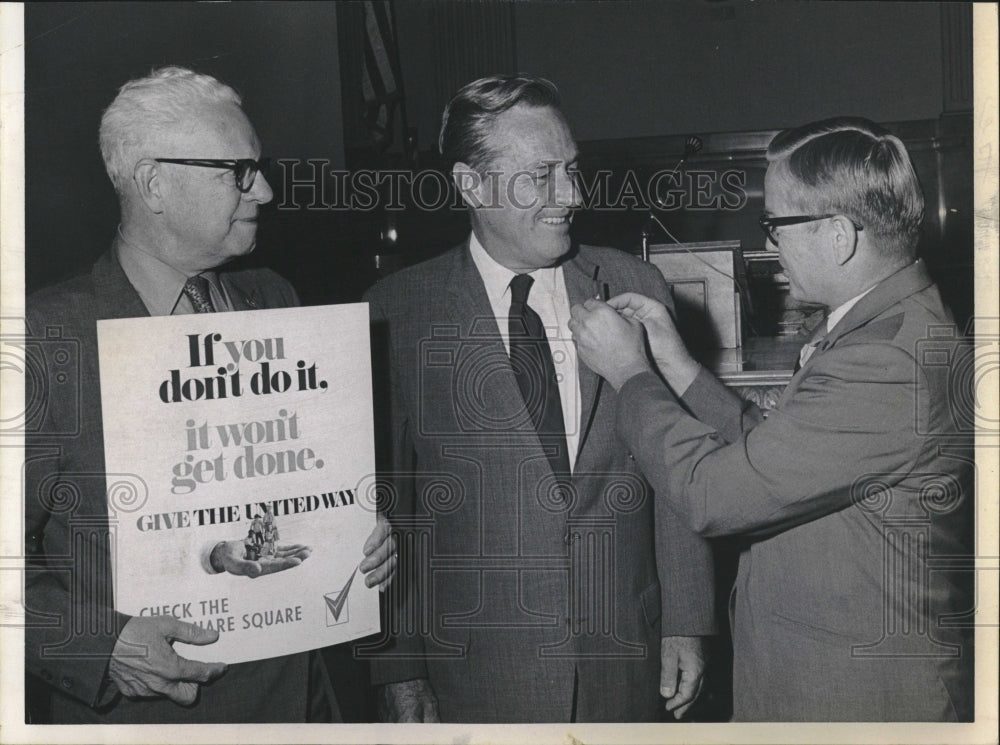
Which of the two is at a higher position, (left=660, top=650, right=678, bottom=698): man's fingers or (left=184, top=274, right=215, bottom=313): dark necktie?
(left=184, top=274, right=215, bottom=313): dark necktie

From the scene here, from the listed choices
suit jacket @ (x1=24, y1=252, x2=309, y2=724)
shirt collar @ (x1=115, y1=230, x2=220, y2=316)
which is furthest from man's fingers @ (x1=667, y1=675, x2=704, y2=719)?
shirt collar @ (x1=115, y1=230, x2=220, y2=316)

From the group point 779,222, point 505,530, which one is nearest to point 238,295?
point 505,530

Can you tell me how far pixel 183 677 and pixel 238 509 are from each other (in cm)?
37

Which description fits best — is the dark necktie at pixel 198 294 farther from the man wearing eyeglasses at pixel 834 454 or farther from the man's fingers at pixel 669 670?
the man's fingers at pixel 669 670

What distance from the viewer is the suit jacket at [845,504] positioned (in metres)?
2.04

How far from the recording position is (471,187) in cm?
215

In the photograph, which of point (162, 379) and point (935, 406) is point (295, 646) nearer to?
point (162, 379)

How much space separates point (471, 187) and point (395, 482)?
64 cm

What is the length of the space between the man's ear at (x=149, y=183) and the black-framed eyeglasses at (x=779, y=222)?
1243 mm

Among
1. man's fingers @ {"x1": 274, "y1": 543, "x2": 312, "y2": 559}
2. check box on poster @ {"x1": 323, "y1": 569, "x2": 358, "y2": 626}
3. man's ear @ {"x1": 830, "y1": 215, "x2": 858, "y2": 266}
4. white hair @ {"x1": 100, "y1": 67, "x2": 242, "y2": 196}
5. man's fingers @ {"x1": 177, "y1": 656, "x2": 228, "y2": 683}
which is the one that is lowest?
man's fingers @ {"x1": 177, "y1": 656, "x2": 228, "y2": 683}

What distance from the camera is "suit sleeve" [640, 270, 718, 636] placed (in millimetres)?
2121

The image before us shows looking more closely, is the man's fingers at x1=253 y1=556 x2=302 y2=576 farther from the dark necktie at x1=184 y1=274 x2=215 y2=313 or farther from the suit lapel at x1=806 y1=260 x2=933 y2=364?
the suit lapel at x1=806 y1=260 x2=933 y2=364

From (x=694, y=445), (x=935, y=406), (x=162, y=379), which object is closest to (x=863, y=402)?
(x=935, y=406)

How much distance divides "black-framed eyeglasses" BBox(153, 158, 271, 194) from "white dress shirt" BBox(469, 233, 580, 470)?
47 cm
